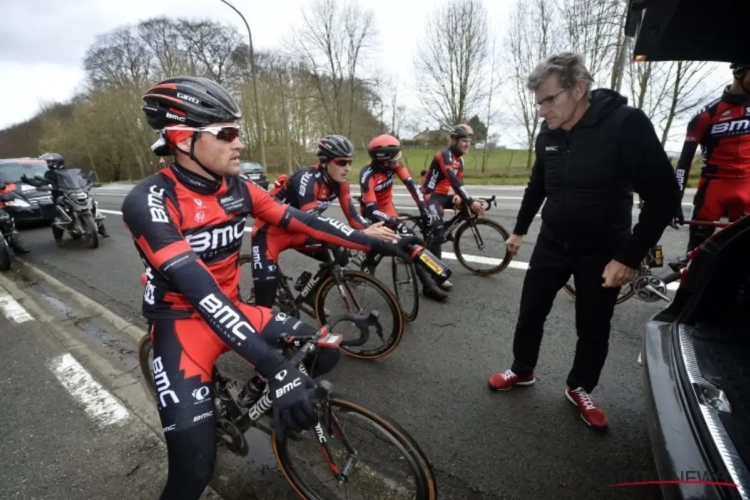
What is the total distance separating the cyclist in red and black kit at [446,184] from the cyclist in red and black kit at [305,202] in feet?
4.91

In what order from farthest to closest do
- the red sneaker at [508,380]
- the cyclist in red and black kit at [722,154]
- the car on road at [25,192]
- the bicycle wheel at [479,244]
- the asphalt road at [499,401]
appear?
the car on road at [25,192], the bicycle wheel at [479,244], the cyclist in red and black kit at [722,154], the red sneaker at [508,380], the asphalt road at [499,401]

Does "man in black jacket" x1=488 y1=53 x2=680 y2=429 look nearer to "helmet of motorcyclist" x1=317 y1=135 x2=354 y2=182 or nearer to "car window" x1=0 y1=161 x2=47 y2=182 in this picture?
"helmet of motorcyclist" x1=317 y1=135 x2=354 y2=182

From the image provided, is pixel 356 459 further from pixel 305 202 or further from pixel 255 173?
pixel 255 173

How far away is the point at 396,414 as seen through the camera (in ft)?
8.66

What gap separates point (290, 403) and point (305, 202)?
245 centimetres

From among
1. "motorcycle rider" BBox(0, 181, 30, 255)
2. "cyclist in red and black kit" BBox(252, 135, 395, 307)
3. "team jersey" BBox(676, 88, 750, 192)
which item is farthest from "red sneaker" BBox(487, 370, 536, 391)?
"motorcycle rider" BBox(0, 181, 30, 255)

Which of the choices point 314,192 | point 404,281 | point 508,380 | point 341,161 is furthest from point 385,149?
point 508,380

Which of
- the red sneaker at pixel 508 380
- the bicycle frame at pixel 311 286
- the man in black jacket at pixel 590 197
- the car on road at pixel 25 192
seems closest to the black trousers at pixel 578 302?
the man in black jacket at pixel 590 197

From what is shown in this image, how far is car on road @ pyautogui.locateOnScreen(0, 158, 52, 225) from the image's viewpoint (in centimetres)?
947

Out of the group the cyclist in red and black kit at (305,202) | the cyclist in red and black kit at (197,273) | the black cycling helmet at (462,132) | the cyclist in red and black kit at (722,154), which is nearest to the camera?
the cyclist in red and black kit at (197,273)

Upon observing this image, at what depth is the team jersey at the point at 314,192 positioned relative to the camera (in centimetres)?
357

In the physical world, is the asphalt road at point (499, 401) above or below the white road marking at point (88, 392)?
above

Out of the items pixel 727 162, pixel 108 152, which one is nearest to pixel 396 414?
pixel 727 162

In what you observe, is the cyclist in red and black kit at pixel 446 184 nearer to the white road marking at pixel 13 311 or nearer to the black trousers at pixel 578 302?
the black trousers at pixel 578 302
